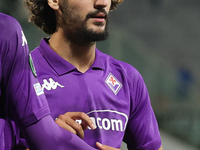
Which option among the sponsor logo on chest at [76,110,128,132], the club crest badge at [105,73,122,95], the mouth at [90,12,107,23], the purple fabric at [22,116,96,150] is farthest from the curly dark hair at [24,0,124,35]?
the purple fabric at [22,116,96,150]

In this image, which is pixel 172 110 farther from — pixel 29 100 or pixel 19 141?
pixel 29 100

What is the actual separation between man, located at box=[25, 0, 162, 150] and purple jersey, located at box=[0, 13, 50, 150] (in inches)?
21.0

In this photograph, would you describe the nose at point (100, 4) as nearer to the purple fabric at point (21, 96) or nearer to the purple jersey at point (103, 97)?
the purple jersey at point (103, 97)

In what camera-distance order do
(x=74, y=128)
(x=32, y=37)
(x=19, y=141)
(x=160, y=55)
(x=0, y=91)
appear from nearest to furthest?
(x=0, y=91), (x=74, y=128), (x=19, y=141), (x=32, y=37), (x=160, y=55)

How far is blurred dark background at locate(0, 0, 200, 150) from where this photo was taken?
5.48m

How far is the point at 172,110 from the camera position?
5695 mm

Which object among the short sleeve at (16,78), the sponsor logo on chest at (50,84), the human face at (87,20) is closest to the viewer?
the short sleeve at (16,78)

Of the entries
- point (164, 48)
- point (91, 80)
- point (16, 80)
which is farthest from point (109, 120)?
point (164, 48)

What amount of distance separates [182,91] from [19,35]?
17.0 feet

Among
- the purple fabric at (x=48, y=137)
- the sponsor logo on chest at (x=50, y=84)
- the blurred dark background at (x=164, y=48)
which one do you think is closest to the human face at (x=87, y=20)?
the sponsor logo on chest at (x=50, y=84)

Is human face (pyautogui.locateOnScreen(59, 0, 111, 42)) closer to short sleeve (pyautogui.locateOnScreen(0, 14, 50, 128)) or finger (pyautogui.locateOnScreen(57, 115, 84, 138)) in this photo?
finger (pyautogui.locateOnScreen(57, 115, 84, 138))

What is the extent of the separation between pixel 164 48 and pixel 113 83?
15.5 ft

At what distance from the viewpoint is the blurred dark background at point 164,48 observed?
5.48 metres

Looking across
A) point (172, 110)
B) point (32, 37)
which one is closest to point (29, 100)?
point (32, 37)
